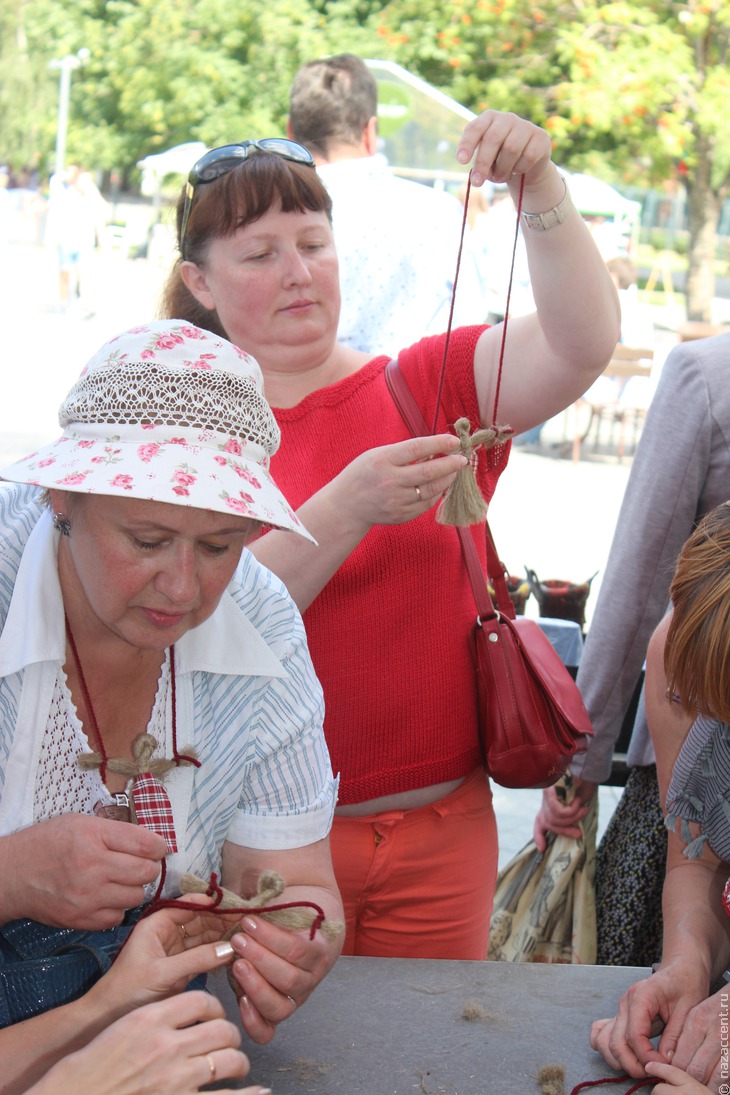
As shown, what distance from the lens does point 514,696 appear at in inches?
84.4

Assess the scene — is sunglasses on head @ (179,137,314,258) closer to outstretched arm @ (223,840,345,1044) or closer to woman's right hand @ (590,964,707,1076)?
outstretched arm @ (223,840,345,1044)

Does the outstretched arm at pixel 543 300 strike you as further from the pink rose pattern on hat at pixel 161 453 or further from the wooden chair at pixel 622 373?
the wooden chair at pixel 622 373

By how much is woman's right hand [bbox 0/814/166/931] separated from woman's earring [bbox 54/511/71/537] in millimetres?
375

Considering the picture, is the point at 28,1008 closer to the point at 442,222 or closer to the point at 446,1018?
the point at 446,1018

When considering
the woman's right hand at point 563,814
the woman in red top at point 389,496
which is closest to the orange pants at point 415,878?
the woman in red top at point 389,496

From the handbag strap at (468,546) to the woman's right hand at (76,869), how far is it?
0.88 m

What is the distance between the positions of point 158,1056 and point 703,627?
0.87 m

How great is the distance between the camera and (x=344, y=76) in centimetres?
384

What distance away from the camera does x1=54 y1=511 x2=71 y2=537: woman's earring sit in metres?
1.61

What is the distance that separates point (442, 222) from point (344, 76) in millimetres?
558

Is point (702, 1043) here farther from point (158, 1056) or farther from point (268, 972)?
point (158, 1056)

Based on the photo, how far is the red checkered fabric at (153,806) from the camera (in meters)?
1.61

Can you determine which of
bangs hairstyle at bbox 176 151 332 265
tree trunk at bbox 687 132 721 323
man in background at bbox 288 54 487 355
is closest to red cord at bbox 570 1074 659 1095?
bangs hairstyle at bbox 176 151 332 265

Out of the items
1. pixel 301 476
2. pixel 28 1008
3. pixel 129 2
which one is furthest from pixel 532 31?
pixel 28 1008
